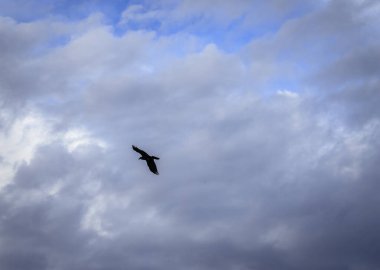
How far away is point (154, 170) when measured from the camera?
2253 inches
